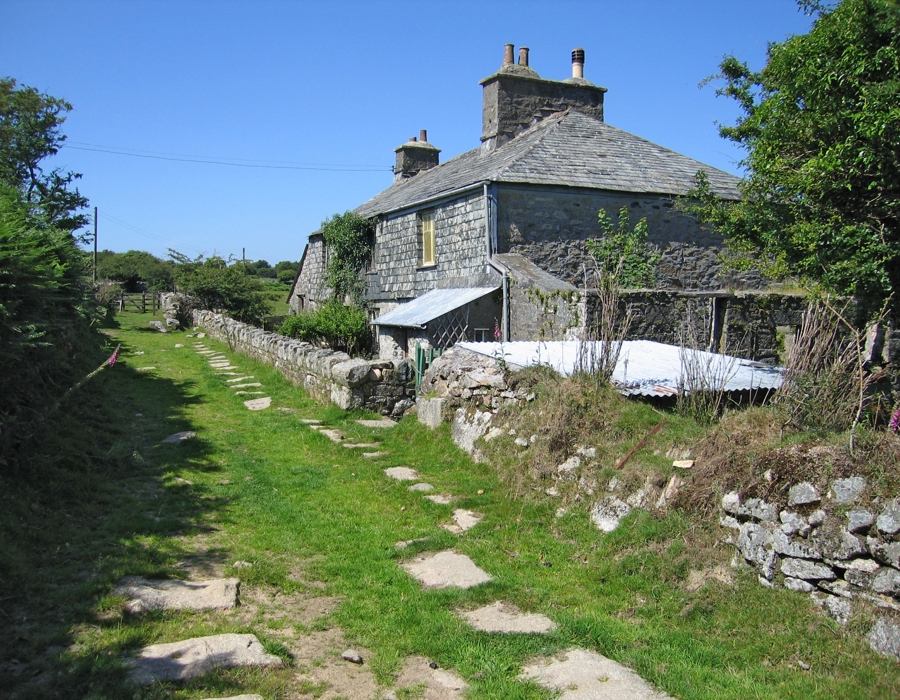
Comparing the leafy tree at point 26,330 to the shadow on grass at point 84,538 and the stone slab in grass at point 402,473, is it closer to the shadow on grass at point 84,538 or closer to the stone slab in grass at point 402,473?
the shadow on grass at point 84,538

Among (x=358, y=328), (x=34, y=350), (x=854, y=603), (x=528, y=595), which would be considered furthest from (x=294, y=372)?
(x=854, y=603)

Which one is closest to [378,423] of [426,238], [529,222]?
[529,222]

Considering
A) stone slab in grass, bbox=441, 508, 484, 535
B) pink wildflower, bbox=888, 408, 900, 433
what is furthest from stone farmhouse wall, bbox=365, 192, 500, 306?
pink wildflower, bbox=888, 408, 900, 433

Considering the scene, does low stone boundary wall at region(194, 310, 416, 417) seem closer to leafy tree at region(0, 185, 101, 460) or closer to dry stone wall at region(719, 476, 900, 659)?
leafy tree at region(0, 185, 101, 460)

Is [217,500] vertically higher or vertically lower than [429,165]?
lower

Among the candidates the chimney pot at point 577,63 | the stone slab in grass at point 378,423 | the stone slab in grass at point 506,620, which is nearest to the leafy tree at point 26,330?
the stone slab in grass at point 378,423

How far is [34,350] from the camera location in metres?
7.02

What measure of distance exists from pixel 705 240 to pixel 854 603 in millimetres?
13902

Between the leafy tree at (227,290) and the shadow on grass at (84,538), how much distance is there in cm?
1872

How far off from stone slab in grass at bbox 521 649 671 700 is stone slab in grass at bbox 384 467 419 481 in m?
3.80

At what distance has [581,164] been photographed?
16297 millimetres

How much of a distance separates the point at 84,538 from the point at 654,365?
6.24m

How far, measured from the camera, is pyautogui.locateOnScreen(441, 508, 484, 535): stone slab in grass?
6223 mm

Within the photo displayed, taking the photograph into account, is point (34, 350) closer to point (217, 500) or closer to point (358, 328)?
point (217, 500)
